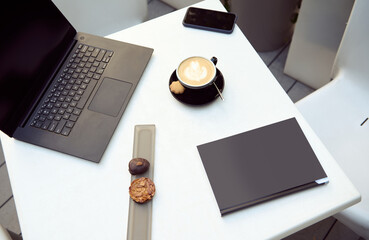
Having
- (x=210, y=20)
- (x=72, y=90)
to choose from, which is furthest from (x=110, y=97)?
(x=210, y=20)

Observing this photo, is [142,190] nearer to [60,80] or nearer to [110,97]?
[110,97]

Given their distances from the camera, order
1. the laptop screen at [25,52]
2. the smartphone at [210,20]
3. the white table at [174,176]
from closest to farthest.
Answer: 1. the white table at [174,176]
2. the laptop screen at [25,52]
3. the smartphone at [210,20]

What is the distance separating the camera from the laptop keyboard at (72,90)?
2.60ft

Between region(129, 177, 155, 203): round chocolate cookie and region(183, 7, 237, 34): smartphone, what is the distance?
1.59ft

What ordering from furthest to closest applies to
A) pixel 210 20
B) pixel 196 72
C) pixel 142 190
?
pixel 210 20, pixel 196 72, pixel 142 190

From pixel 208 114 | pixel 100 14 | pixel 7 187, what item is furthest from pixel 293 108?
pixel 7 187

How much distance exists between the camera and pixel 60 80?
0.86 meters

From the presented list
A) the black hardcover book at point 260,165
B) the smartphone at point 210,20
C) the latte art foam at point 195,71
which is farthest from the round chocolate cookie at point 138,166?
the smartphone at point 210,20

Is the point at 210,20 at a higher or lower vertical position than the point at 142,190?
higher

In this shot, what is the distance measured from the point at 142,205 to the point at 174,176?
9 cm

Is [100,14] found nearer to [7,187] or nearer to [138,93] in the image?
[138,93]

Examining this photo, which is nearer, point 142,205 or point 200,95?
point 142,205

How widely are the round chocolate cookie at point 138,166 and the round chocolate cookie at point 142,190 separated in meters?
0.02

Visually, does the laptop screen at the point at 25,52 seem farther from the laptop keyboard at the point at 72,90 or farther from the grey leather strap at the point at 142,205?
the grey leather strap at the point at 142,205
